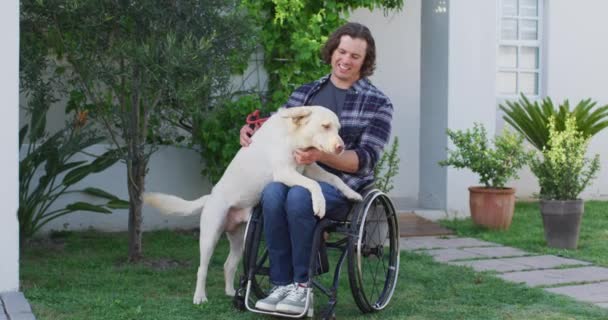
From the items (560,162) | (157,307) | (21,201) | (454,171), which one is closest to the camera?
(157,307)

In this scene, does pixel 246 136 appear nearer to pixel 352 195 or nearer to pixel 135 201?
pixel 352 195

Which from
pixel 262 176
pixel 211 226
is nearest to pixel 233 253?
pixel 211 226

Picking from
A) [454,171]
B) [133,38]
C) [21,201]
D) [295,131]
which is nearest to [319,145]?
[295,131]

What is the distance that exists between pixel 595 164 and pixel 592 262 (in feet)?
3.23

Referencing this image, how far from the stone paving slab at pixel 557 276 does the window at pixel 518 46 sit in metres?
4.10

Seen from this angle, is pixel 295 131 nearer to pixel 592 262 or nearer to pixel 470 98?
pixel 592 262

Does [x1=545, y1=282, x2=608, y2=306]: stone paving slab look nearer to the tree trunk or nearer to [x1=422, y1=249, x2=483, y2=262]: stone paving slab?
[x1=422, y1=249, x2=483, y2=262]: stone paving slab

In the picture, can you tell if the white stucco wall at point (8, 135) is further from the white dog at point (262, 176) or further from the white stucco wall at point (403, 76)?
the white stucco wall at point (403, 76)

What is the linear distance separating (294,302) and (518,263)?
7.73ft

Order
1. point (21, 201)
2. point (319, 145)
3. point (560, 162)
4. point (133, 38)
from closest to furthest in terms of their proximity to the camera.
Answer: point (319, 145), point (133, 38), point (21, 201), point (560, 162)

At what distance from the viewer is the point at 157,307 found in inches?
159

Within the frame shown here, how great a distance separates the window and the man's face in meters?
5.24

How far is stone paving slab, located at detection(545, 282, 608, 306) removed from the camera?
4.36m

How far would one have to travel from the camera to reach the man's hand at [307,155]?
3715 millimetres
